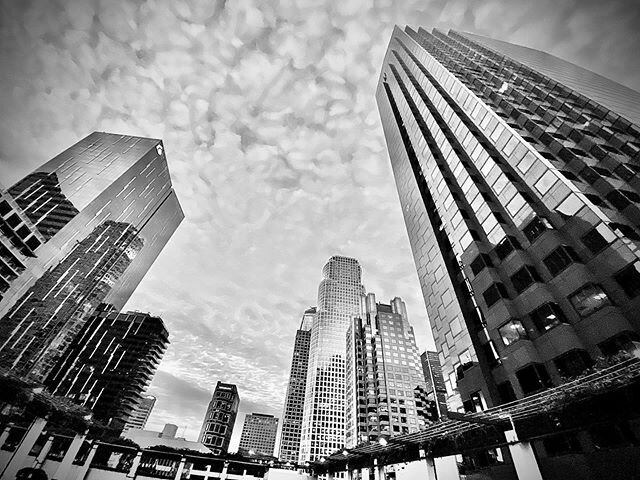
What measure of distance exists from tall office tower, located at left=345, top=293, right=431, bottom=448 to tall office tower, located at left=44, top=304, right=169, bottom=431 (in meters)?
98.0

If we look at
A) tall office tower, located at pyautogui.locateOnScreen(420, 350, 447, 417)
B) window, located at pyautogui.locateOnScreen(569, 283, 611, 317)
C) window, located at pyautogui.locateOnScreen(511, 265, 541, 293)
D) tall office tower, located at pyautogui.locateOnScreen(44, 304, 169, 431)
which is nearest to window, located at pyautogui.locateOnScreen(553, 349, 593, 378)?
window, located at pyautogui.locateOnScreen(569, 283, 611, 317)

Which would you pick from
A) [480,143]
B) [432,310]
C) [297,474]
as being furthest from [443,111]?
[297,474]

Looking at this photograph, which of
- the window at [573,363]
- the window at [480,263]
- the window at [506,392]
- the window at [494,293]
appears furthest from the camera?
the window at [480,263]

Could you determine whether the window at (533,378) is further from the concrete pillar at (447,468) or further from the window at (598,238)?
the window at (598,238)

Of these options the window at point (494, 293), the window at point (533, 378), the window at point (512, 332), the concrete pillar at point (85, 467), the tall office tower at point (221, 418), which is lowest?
the concrete pillar at point (85, 467)

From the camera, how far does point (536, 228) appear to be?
81.1 feet

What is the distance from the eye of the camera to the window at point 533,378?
67.1 ft

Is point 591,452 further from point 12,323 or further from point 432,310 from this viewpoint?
point 12,323

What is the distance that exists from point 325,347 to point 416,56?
154m

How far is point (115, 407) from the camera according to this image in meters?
125

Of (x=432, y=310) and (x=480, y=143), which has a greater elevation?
(x=480, y=143)

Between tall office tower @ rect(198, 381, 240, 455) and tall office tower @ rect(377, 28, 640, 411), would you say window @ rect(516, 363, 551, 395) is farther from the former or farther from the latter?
tall office tower @ rect(198, 381, 240, 455)

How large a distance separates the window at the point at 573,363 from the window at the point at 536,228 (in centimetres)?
966

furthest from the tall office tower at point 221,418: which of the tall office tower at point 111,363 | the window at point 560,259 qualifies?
the window at point 560,259
